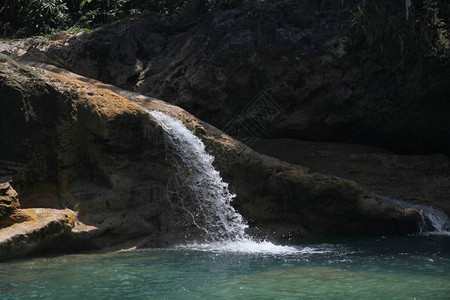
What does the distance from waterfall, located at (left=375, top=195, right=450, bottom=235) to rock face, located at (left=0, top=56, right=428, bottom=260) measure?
474mm

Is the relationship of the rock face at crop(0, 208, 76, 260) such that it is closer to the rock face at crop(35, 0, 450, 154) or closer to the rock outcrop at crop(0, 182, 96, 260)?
the rock outcrop at crop(0, 182, 96, 260)

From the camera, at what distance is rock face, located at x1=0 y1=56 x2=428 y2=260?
9414 millimetres

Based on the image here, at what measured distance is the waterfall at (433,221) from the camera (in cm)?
1156

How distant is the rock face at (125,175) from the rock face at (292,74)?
Answer: 10.8ft

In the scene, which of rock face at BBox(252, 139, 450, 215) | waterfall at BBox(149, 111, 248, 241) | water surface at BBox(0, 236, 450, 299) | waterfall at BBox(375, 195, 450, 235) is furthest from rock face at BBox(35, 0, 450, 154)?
water surface at BBox(0, 236, 450, 299)

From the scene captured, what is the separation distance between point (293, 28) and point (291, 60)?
918mm

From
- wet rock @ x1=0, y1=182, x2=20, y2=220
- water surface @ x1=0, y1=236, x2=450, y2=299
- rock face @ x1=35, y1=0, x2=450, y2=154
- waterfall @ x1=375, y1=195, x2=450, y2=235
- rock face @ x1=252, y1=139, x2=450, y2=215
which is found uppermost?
rock face @ x1=35, y1=0, x2=450, y2=154

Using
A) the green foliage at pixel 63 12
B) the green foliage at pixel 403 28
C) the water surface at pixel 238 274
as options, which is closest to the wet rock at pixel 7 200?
the water surface at pixel 238 274

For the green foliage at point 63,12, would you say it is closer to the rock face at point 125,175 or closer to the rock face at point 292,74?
the rock face at point 292,74

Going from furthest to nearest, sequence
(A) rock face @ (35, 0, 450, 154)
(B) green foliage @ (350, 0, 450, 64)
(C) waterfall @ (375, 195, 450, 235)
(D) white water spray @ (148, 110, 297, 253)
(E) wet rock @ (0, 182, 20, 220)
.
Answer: (A) rock face @ (35, 0, 450, 154) < (B) green foliage @ (350, 0, 450, 64) < (C) waterfall @ (375, 195, 450, 235) < (D) white water spray @ (148, 110, 297, 253) < (E) wet rock @ (0, 182, 20, 220)

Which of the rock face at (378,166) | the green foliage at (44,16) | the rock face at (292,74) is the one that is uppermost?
the green foliage at (44,16)

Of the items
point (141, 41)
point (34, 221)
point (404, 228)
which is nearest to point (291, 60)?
point (141, 41)

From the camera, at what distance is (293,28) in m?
14.7

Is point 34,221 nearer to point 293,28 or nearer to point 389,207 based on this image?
point 389,207
